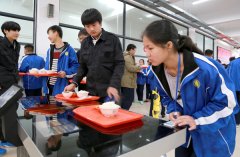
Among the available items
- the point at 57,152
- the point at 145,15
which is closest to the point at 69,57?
the point at 57,152

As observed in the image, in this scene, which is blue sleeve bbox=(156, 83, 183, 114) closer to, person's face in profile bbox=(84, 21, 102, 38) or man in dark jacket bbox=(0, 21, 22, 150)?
person's face in profile bbox=(84, 21, 102, 38)

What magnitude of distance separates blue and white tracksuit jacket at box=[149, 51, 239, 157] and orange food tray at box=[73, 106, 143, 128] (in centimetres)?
27

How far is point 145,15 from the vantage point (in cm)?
679

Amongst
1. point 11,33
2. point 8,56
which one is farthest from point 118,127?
point 11,33

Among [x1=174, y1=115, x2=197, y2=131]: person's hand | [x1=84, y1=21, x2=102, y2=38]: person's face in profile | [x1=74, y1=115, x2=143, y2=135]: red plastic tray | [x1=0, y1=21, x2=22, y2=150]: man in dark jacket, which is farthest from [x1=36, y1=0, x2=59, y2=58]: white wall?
[x1=174, y1=115, x2=197, y2=131]: person's hand

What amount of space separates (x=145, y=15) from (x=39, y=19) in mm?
3951

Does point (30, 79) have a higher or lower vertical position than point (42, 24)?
lower

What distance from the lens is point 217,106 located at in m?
0.83

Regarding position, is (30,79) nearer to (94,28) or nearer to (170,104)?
(94,28)

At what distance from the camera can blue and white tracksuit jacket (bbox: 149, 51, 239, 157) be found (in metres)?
0.83

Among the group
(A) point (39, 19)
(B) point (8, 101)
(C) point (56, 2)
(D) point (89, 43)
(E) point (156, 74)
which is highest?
(C) point (56, 2)

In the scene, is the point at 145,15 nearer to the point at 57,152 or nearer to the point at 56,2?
the point at 56,2

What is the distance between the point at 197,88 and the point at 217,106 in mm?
109

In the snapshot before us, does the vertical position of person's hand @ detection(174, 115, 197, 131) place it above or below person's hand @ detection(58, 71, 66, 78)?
below
